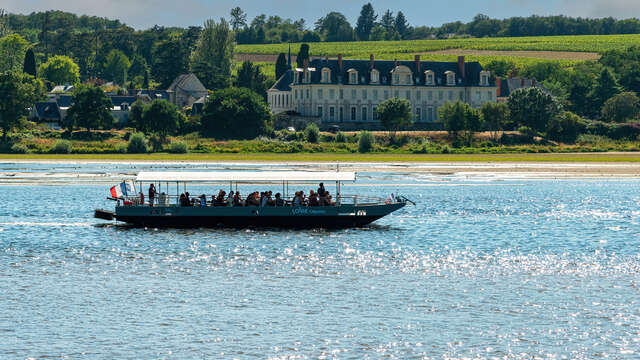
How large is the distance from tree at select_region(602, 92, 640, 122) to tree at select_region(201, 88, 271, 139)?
66.6 m

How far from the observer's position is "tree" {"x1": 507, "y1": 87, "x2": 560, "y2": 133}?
163 m

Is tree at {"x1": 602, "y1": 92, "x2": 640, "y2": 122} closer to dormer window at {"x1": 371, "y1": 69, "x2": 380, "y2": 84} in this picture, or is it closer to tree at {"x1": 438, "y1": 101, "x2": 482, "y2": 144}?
tree at {"x1": 438, "y1": 101, "x2": 482, "y2": 144}

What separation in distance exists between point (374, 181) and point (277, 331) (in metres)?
65.7

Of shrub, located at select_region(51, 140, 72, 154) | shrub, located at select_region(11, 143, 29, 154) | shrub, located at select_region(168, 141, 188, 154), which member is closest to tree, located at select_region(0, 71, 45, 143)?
shrub, located at select_region(11, 143, 29, 154)

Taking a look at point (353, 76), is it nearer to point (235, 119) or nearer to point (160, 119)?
point (235, 119)

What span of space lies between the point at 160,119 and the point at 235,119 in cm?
1247

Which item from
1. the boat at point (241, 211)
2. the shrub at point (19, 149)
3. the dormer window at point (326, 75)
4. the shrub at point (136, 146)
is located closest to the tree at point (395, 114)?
the dormer window at point (326, 75)

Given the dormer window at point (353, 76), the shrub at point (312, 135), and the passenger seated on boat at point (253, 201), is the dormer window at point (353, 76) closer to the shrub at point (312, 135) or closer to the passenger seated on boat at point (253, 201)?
the shrub at point (312, 135)

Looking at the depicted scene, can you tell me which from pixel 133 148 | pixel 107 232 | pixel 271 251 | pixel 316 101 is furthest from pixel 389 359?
pixel 316 101

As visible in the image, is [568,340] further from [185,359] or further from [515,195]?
[515,195]

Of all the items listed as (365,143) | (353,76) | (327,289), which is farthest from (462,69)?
(327,289)

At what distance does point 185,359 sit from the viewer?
2877 cm

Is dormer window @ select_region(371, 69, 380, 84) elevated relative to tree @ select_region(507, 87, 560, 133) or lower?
elevated

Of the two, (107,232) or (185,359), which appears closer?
(185,359)
